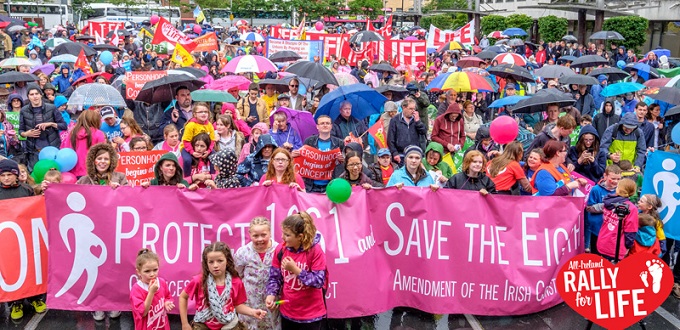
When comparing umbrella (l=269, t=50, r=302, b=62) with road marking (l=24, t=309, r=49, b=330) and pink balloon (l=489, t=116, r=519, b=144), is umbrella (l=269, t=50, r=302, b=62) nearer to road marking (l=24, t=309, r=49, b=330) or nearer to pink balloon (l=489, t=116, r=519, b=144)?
pink balloon (l=489, t=116, r=519, b=144)

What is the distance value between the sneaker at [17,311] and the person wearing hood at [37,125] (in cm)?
400

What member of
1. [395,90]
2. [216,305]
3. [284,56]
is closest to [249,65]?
[395,90]

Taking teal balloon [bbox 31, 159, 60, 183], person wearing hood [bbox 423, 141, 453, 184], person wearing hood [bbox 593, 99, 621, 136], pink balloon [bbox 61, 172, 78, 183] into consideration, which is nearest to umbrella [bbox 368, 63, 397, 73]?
person wearing hood [bbox 593, 99, 621, 136]

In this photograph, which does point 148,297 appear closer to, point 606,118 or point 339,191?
point 339,191

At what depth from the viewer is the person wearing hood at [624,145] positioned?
9266 mm

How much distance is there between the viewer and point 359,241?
6.12m

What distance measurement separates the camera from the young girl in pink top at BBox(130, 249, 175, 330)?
5.04 m

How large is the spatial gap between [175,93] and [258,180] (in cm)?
402

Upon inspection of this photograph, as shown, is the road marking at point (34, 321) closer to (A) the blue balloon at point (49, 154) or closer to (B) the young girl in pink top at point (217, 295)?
(B) the young girl in pink top at point (217, 295)

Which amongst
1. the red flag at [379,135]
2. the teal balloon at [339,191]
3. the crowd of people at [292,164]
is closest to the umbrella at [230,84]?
the crowd of people at [292,164]

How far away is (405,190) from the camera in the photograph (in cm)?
625

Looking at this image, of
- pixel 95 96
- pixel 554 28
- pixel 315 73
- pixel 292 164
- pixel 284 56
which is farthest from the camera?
pixel 554 28

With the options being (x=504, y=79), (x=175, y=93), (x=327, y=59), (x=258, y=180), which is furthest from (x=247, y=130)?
(x=327, y=59)

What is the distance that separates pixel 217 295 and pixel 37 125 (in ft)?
19.7
